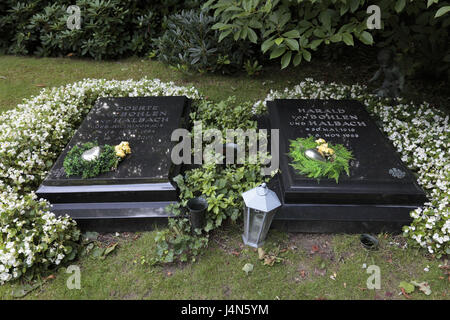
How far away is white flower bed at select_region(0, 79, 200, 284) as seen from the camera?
2.72m

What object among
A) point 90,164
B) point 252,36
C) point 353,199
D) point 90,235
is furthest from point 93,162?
point 353,199

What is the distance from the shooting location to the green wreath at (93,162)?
127 inches

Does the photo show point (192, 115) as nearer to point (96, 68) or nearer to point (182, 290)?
point (182, 290)

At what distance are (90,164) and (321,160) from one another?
233 cm

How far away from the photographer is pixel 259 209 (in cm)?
261

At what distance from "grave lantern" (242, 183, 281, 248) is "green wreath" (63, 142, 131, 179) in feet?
4.84

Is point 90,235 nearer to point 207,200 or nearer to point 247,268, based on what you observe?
point 207,200

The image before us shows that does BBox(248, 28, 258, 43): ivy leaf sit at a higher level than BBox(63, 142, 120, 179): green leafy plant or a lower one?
higher

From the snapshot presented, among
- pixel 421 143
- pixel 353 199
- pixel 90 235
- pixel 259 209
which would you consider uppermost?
pixel 421 143

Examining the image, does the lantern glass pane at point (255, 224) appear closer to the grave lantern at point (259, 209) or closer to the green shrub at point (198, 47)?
the grave lantern at point (259, 209)

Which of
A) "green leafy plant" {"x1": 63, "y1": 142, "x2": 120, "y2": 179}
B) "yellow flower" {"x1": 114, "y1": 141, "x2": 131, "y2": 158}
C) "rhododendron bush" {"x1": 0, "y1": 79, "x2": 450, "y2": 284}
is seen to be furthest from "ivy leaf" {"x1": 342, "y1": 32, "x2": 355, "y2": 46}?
"green leafy plant" {"x1": 63, "y1": 142, "x2": 120, "y2": 179}

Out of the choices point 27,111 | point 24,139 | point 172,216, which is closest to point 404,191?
point 172,216

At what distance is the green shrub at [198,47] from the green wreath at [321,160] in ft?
9.31

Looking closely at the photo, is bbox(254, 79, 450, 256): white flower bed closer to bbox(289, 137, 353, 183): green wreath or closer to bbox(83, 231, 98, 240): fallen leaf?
bbox(289, 137, 353, 183): green wreath
